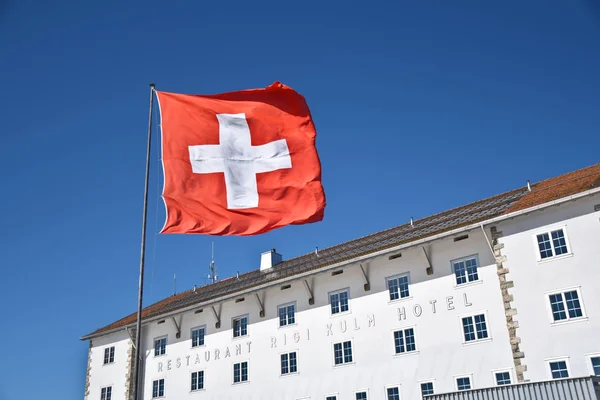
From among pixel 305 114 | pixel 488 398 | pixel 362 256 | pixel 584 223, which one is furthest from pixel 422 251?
pixel 305 114

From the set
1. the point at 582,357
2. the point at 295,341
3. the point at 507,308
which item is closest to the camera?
the point at 582,357

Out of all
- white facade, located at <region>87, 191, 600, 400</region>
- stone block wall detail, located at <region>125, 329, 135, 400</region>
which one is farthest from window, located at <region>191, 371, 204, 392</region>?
stone block wall detail, located at <region>125, 329, 135, 400</region>

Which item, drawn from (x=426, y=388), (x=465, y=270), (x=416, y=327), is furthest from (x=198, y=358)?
(x=465, y=270)

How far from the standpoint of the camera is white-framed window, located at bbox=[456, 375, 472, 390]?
28.9 meters

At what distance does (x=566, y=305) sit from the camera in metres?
27.1

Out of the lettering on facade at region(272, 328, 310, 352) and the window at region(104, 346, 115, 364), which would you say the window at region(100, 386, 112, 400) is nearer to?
the window at region(104, 346, 115, 364)

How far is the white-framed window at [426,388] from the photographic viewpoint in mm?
30013

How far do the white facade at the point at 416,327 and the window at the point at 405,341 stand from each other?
8.0 inches

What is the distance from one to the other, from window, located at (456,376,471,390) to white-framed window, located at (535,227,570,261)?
6.18 metres

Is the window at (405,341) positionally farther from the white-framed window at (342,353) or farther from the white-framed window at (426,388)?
the white-framed window at (342,353)

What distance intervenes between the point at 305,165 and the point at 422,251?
16.3 m

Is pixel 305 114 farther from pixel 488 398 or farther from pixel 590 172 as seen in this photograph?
pixel 590 172

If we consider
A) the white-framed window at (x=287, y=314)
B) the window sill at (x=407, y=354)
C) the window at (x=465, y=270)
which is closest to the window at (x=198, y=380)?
the white-framed window at (x=287, y=314)

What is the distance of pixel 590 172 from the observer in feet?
106
